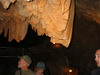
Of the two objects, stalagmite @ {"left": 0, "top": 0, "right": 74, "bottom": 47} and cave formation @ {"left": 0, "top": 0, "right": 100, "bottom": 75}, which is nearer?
stalagmite @ {"left": 0, "top": 0, "right": 74, "bottom": 47}

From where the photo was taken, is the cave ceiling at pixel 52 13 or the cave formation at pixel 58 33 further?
the cave formation at pixel 58 33

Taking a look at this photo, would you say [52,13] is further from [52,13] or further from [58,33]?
[58,33]

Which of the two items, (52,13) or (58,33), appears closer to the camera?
(52,13)

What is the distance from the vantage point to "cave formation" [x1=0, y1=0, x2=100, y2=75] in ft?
11.2

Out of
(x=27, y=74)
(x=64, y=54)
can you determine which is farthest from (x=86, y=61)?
(x=27, y=74)

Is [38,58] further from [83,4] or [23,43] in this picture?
[83,4]

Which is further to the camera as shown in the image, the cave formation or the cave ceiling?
the cave formation

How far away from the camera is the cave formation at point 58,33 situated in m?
Result: 3.41

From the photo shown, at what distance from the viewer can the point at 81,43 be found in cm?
633

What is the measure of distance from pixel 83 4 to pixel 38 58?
532 cm

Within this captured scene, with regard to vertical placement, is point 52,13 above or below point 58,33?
above

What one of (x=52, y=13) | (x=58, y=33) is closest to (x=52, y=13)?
(x=52, y=13)

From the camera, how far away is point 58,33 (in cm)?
285

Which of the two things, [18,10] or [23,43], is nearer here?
[18,10]
